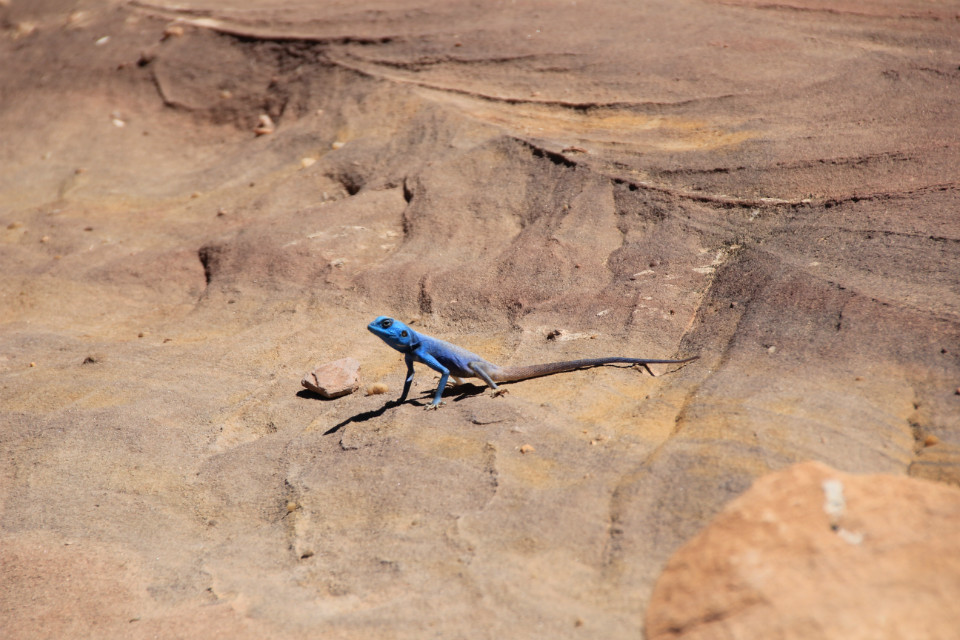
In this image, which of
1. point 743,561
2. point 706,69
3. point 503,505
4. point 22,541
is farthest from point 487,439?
point 706,69

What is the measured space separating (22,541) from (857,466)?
4.54 m

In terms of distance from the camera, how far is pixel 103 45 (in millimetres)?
12359

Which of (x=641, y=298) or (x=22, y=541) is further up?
(x=641, y=298)

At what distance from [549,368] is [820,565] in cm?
Result: 246

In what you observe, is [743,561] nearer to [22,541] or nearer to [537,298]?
[537,298]

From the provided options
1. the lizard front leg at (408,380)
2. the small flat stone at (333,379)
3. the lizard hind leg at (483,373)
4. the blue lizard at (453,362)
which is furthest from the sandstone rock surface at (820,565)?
the small flat stone at (333,379)

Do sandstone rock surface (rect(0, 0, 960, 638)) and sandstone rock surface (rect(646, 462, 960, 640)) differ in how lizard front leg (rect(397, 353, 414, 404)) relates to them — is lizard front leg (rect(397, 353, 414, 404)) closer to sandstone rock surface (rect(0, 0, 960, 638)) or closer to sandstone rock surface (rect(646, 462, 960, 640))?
→ sandstone rock surface (rect(0, 0, 960, 638))

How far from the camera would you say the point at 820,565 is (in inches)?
111

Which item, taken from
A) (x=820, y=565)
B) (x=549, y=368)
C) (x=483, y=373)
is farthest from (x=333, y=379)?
(x=820, y=565)

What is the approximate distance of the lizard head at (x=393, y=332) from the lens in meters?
4.93

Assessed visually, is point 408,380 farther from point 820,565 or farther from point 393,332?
point 820,565

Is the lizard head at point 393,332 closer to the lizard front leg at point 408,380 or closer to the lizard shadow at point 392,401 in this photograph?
the lizard front leg at point 408,380

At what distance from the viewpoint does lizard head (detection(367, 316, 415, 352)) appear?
4930mm

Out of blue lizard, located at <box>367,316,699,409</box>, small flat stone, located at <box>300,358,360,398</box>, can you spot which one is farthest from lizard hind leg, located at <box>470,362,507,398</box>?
small flat stone, located at <box>300,358,360,398</box>
